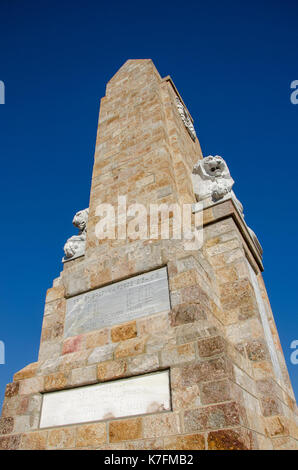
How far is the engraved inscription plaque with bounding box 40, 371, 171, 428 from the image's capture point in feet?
11.3

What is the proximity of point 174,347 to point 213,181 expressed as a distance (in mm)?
3426

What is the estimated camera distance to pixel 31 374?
443 cm

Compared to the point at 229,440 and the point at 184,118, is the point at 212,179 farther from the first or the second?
the point at 229,440

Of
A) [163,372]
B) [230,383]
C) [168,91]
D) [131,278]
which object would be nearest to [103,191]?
[131,278]

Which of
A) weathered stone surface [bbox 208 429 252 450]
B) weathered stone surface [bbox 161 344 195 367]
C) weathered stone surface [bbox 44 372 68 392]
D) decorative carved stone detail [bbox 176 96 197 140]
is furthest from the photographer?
decorative carved stone detail [bbox 176 96 197 140]

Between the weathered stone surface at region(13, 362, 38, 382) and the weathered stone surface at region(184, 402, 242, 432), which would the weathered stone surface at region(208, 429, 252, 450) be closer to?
the weathered stone surface at region(184, 402, 242, 432)

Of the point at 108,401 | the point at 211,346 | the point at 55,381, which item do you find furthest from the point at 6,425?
the point at 211,346

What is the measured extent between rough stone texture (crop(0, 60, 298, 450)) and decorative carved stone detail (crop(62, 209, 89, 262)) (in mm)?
154

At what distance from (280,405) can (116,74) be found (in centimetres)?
823

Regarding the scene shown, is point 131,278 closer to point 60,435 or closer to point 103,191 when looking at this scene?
point 60,435

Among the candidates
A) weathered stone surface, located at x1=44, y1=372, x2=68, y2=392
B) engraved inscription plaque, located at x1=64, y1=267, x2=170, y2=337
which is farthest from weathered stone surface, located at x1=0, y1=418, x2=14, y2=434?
engraved inscription plaque, located at x1=64, y1=267, x2=170, y2=337

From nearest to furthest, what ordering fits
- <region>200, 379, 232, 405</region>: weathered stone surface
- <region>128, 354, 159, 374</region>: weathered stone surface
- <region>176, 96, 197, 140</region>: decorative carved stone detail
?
<region>200, 379, 232, 405</region>: weathered stone surface → <region>128, 354, 159, 374</region>: weathered stone surface → <region>176, 96, 197, 140</region>: decorative carved stone detail

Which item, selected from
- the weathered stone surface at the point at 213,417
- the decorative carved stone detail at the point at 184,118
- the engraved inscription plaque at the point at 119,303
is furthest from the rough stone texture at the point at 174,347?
the decorative carved stone detail at the point at 184,118

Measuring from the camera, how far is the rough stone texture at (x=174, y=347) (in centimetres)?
319
